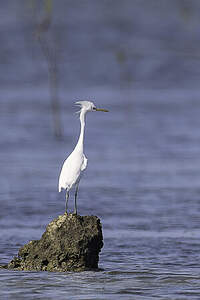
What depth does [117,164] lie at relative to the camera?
18.5 m

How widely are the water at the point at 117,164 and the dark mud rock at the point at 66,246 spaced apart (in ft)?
0.60

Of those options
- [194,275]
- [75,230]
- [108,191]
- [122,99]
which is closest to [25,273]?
[75,230]

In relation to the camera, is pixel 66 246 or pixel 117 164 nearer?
pixel 66 246

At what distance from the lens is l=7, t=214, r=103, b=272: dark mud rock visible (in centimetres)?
862

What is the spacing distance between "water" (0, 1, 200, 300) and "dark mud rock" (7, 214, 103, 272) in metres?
0.18

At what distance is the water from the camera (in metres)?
8.67

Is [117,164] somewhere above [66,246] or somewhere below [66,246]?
above

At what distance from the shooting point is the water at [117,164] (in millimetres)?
8672

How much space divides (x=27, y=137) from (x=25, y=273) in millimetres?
14289

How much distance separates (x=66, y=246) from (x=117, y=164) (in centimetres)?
995

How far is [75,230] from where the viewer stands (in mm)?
8625

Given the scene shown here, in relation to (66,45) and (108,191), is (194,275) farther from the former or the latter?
(66,45)

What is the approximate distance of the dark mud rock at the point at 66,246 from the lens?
8625 mm

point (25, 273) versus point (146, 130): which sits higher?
point (146, 130)
